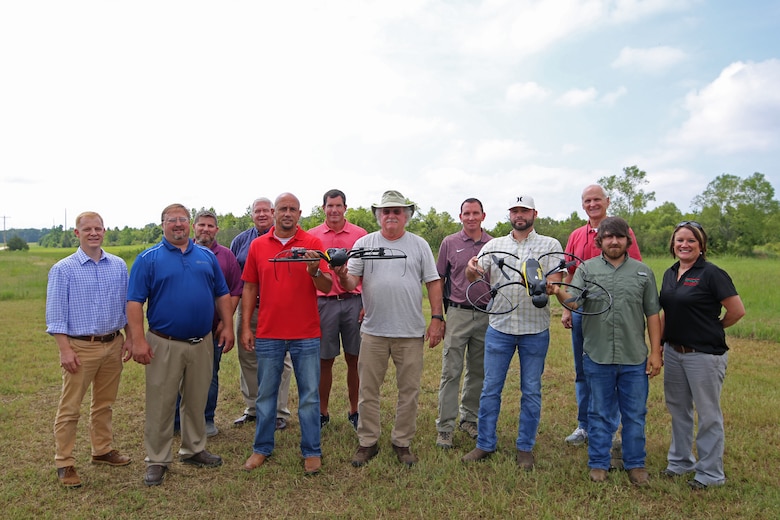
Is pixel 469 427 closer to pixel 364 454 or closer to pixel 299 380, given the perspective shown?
pixel 364 454

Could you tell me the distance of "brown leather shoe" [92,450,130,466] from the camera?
5113 mm

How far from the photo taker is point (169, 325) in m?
4.74

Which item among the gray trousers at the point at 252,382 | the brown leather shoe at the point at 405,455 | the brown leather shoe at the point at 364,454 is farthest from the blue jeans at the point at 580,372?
the gray trousers at the point at 252,382

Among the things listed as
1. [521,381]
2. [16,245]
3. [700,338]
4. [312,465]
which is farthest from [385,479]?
[16,245]

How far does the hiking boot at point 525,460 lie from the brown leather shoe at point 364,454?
1.40 m

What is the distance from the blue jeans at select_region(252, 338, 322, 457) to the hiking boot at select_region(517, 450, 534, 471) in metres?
1.92

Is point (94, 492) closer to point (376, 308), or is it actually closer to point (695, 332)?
point (376, 308)

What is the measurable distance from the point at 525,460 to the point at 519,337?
3.85 feet

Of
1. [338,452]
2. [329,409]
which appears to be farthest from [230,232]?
[338,452]

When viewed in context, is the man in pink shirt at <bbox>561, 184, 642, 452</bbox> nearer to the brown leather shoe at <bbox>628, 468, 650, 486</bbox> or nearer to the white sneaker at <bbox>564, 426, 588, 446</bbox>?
the white sneaker at <bbox>564, 426, 588, 446</bbox>

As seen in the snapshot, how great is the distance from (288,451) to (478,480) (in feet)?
6.46

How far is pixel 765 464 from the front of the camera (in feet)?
16.5

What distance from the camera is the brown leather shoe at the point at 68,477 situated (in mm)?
4645

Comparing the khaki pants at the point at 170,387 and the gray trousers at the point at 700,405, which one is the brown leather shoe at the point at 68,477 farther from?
the gray trousers at the point at 700,405
